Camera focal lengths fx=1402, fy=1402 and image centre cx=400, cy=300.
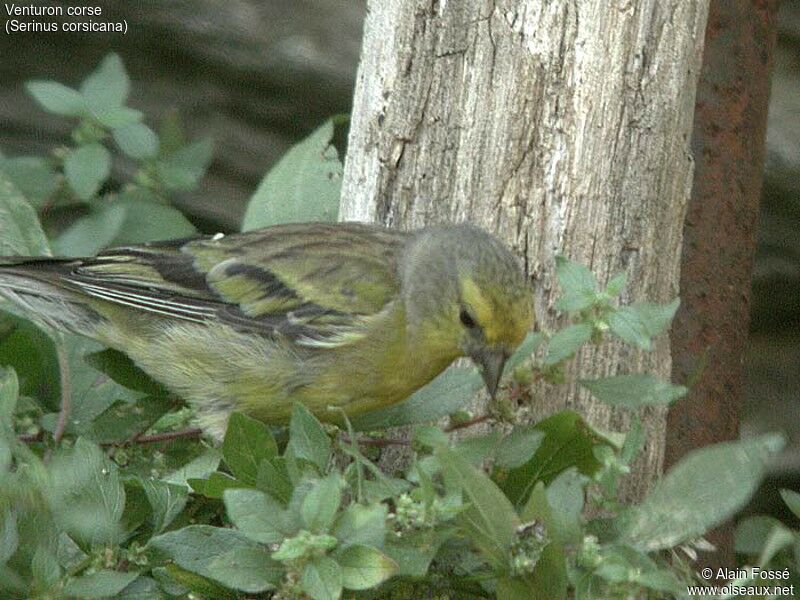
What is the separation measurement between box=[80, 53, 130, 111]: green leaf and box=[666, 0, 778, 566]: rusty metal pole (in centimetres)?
196

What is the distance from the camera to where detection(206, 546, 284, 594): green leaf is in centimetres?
271

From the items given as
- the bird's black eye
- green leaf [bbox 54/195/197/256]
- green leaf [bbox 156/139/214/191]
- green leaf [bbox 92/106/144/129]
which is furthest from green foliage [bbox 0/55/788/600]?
green leaf [bbox 156/139/214/191]

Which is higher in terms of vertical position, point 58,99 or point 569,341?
point 58,99

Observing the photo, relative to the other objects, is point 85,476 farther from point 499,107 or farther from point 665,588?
point 499,107

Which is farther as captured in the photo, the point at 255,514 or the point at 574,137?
the point at 574,137

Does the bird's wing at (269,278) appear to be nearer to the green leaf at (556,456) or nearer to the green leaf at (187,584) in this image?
the green leaf at (556,456)

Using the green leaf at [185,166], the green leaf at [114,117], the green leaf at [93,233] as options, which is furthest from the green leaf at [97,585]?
the green leaf at [185,166]

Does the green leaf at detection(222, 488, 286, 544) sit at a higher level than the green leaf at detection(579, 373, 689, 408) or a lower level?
lower

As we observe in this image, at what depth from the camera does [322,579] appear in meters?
2.58

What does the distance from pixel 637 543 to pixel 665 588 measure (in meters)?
0.18

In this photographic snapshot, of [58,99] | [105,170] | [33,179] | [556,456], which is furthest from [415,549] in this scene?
[33,179]

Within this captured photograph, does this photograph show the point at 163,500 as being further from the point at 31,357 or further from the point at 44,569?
the point at 31,357

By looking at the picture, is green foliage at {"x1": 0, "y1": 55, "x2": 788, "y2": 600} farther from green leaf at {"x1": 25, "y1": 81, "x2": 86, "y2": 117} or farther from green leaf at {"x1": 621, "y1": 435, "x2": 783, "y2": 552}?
green leaf at {"x1": 25, "y1": 81, "x2": 86, "y2": 117}

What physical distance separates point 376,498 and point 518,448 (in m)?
0.35
